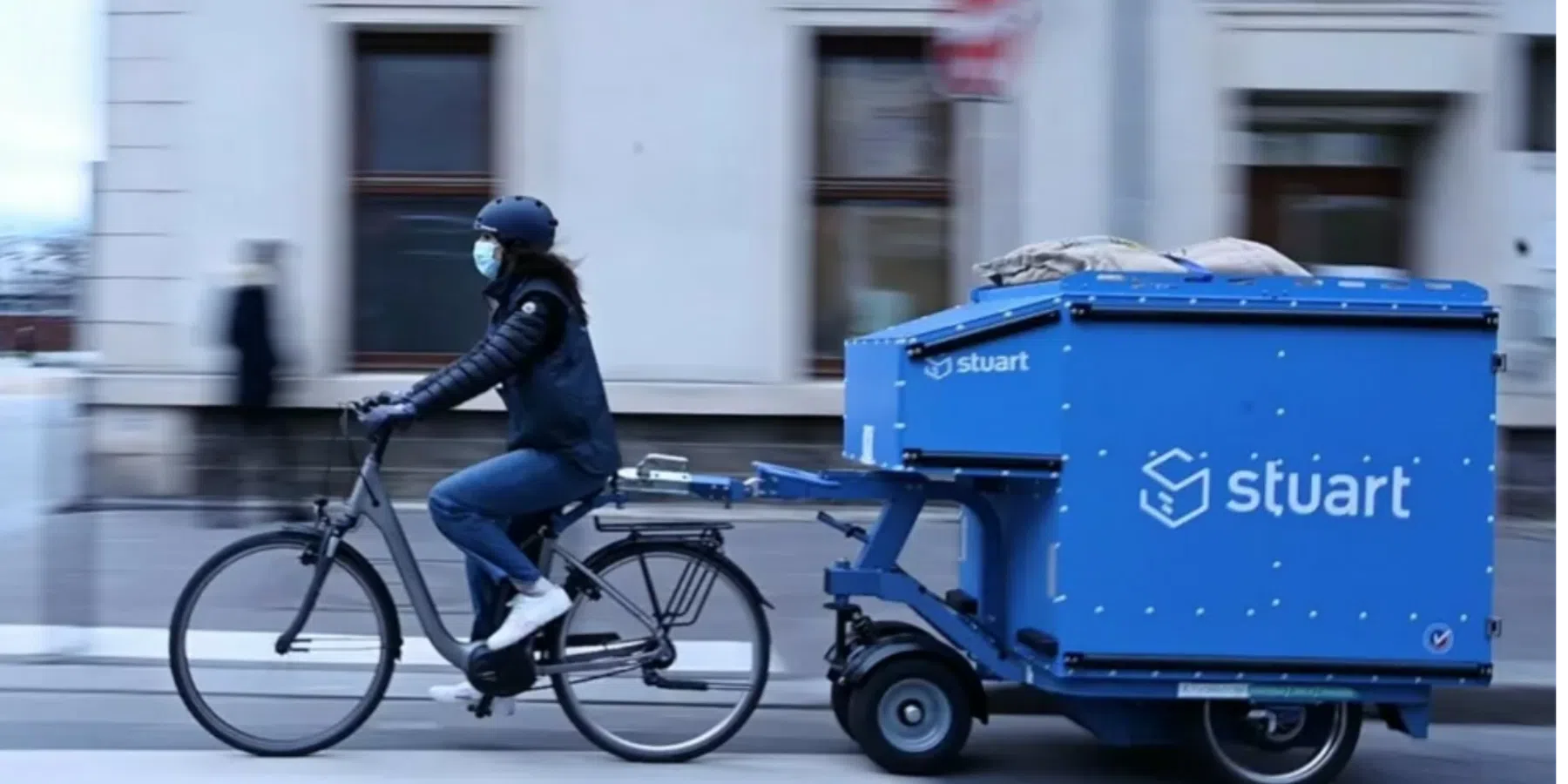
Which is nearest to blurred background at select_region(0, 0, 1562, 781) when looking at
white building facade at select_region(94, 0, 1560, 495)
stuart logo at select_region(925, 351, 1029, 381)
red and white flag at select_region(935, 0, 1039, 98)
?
white building facade at select_region(94, 0, 1560, 495)

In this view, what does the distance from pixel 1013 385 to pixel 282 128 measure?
750 centimetres

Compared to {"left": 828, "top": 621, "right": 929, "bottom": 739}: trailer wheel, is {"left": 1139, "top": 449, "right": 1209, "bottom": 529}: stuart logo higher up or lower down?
higher up

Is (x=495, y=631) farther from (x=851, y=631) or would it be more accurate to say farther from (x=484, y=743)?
(x=851, y=631)

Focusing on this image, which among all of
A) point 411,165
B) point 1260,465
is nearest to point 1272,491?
point 1260,465

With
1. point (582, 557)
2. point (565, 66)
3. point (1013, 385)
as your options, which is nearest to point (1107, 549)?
point (1013, 385)

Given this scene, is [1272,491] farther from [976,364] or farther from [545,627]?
[545,627]

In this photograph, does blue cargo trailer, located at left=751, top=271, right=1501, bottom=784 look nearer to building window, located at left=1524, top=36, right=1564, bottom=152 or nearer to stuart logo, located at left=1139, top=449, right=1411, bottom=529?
stuart logo, located at left=1139, top=449, right=1411, bottom=529

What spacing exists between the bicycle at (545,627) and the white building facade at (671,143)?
5.54 metres

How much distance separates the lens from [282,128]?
11719 millimetres

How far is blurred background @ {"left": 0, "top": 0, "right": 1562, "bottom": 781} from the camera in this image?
11648mm

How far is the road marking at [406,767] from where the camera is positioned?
5.90 metres

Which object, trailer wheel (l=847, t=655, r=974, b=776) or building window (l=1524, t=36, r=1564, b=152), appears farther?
building window (l=1524, t=36, r=1564, b=152)

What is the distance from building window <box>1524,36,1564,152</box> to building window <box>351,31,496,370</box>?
280 inches

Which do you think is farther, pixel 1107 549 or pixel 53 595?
pixel 53 595
